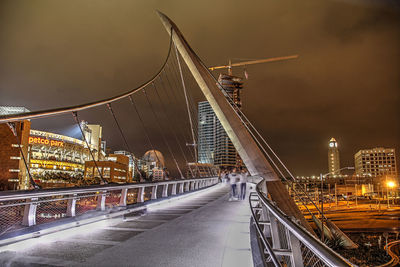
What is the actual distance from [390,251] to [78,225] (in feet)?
99.9

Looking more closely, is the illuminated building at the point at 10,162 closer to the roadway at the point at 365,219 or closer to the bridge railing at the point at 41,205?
the bridge railing at the point at 41,205

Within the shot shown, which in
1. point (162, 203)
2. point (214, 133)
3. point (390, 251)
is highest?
point (214, 133)

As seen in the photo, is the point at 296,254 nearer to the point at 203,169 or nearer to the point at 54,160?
the point at 203,169

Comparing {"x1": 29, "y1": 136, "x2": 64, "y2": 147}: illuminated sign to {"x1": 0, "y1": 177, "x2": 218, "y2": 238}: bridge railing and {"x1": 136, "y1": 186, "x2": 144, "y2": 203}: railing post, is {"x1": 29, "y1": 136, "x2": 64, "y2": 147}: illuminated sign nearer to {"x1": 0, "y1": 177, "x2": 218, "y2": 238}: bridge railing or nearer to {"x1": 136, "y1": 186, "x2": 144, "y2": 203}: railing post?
{"x1": 136, "y1": 186, "x2": 144, "y2": 203}: railing post

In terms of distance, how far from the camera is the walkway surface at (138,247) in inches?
177

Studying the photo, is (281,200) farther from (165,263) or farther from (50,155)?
(50,155)

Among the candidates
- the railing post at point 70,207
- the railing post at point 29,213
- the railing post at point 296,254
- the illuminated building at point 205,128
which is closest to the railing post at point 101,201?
the railing post at point 70,207

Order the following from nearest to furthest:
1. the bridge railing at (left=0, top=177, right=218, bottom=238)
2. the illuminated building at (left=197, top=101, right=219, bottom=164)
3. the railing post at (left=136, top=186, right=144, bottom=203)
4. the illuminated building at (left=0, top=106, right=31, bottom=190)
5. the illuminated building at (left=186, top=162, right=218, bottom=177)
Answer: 1. the bridge railing at (left=0, top=177, right=218, bottom=238)
2. the railing post at (left=136, top=186, right=144, bottom=203)
3. the illuminated building at (left=186, top=162, right=218, bottom=177)
4. the illuminated building at (left=0, top=106, right=31, bottom=190)
5. the illuminated building at (left=197, top=101, right=219, bottom=164)

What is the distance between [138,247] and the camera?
547cm

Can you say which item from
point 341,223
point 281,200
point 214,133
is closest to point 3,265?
point 281,200

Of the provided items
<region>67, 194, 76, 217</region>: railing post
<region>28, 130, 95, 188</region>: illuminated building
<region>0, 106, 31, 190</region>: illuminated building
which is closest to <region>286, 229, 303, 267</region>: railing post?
<region>67, 194, 76, 217</region>: railing post

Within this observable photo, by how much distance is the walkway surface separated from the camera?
14.8 feet

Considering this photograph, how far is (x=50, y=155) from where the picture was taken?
246 ft

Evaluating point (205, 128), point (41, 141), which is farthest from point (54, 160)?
point (205, 128)
